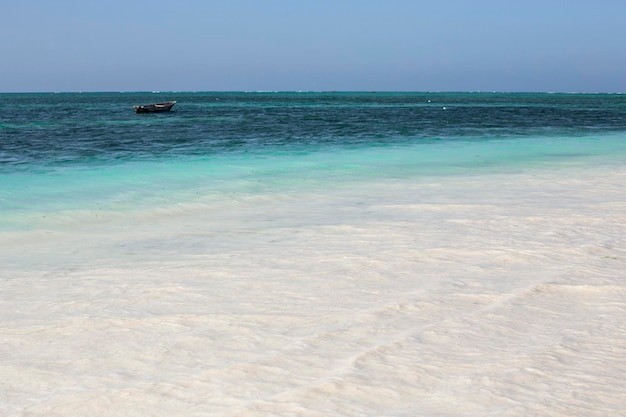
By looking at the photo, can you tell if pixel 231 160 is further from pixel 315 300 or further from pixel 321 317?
pixel 321 317

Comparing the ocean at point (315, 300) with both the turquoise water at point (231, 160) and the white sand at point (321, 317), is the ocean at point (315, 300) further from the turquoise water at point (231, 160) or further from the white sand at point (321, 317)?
the turquoise water at point (231, 160)

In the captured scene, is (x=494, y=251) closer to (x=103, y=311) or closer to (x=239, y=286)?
(x=239, y=286)

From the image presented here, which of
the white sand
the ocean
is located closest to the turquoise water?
the ocean

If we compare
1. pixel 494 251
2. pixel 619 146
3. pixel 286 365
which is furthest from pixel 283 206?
pixel 619 146

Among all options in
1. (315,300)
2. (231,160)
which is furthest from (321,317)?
(231,160)

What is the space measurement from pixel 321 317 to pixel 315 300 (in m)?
0.39

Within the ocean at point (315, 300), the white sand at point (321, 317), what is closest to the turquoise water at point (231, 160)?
the ocean at point (315, 300)

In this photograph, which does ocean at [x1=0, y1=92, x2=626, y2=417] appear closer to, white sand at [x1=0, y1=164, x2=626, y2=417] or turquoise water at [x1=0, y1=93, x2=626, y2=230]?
white sand at [x1=0, y1=164, x2=626, y2=417]

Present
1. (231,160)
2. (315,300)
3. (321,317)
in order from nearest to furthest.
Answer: (321,317) < (315,300) < (231,160)

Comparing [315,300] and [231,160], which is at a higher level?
[231,160]

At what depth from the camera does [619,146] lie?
20609mm

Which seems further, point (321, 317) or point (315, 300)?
point (315, 300)

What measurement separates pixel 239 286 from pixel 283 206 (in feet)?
14.9

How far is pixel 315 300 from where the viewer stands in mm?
5039
